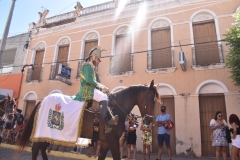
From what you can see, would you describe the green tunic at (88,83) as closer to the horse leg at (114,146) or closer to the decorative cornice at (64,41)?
the horse leg at (114,146)

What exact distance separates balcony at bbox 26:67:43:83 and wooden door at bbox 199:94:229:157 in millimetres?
11326

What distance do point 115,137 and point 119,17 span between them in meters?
10.5

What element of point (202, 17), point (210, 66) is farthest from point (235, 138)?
point (202, 17)

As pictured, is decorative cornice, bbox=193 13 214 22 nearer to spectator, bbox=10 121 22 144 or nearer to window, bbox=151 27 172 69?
window, bbox=151 27 172 69

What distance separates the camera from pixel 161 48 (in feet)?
35.2

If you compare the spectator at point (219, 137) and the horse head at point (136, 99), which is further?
the spectator at point (219, 137)

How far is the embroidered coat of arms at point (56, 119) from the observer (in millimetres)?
4328

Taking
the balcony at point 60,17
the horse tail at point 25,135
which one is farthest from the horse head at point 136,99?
the balcony at point 60,17

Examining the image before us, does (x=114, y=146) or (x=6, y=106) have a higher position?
(x=6, y=106)

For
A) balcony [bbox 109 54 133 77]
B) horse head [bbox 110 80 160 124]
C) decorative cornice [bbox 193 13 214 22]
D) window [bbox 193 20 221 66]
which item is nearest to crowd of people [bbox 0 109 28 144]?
balcony [bbox 109 54 133 77]

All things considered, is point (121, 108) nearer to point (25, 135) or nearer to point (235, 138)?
point (25, 135)

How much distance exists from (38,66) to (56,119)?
37.9 feet

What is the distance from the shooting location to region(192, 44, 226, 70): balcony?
31.5 ft

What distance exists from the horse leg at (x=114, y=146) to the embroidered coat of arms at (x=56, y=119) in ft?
4.01
